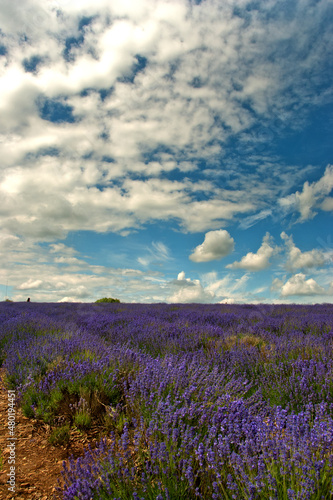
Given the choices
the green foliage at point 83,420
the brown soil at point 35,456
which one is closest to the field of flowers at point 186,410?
the green foliage at point 83,420

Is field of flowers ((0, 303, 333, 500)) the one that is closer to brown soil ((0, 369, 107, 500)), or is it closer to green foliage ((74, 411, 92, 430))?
green foliage ((74, 411, 92, 430))

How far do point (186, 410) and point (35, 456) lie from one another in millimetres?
1325

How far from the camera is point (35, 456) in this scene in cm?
247

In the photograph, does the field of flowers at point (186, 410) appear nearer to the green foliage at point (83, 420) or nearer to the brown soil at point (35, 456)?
the green foliage at point (83, 420)

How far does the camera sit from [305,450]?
5.09 feet

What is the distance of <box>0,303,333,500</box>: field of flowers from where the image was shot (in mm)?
1622

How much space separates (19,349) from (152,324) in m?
2.84

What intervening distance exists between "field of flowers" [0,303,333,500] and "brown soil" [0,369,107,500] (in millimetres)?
113

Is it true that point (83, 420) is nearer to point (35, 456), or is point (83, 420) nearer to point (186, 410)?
point (35, 456)

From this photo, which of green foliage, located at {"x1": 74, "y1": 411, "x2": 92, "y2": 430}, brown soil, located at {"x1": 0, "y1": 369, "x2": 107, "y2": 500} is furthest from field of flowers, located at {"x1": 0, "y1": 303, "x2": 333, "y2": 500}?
brown soil, located at {"x1": 0, "y1": 369, "x2": 107, "y2": 500}

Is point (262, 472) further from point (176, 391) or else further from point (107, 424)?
point (107, 424)

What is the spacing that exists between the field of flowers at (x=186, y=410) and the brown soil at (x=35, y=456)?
11cm

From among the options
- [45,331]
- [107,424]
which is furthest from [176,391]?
[45,331]

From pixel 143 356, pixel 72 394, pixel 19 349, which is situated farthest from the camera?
pixel 19 349
